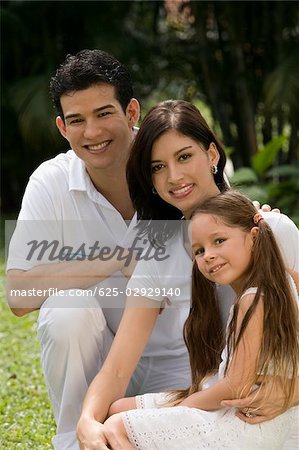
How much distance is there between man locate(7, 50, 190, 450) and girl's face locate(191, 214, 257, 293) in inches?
19.3

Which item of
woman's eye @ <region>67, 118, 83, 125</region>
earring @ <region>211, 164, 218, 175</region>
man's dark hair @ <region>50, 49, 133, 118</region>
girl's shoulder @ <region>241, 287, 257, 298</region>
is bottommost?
girl's shoulder @ <region>241, 287, 257, 298</region>

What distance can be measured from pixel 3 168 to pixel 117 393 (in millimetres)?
7080

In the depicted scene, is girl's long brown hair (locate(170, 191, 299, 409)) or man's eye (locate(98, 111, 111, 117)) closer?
girl's long brown hair (locate(170, 191, 299, 409))

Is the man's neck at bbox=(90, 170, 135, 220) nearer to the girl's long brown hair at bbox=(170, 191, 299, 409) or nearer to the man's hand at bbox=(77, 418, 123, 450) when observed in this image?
the girl's long brown hair at bbox=(170, 191, 299, 409)

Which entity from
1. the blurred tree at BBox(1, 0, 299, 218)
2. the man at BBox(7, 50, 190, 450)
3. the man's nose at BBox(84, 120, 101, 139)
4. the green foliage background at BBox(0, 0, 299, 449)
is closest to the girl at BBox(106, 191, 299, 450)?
the man at BBox(7, 50, 190, 450)

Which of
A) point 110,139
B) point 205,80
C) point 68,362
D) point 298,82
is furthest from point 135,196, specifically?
point 205,80

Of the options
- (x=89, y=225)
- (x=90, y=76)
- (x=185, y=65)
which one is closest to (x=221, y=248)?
(x=89, y=225)

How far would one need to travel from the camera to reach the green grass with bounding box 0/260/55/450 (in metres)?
3.25

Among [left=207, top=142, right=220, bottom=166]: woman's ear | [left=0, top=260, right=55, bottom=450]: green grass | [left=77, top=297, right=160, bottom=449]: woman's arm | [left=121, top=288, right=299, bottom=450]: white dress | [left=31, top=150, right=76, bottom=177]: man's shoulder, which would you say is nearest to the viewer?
[left=121, top=288, right=299, bottom=450]: white dress

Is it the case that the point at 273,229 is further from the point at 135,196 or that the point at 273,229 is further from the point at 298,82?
the point at 298,82

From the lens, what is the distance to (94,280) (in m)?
2.96

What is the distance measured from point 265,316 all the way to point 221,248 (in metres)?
0.23

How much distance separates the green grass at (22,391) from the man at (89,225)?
0.42m

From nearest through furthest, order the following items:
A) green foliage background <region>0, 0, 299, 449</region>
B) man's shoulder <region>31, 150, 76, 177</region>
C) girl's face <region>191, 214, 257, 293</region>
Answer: girl's face <region>191, 214, 257, 293</region> → man's shoulder <region>31, 150, 76, 177</region> → green foliage background <region>0, 0, 299, 449</region>
